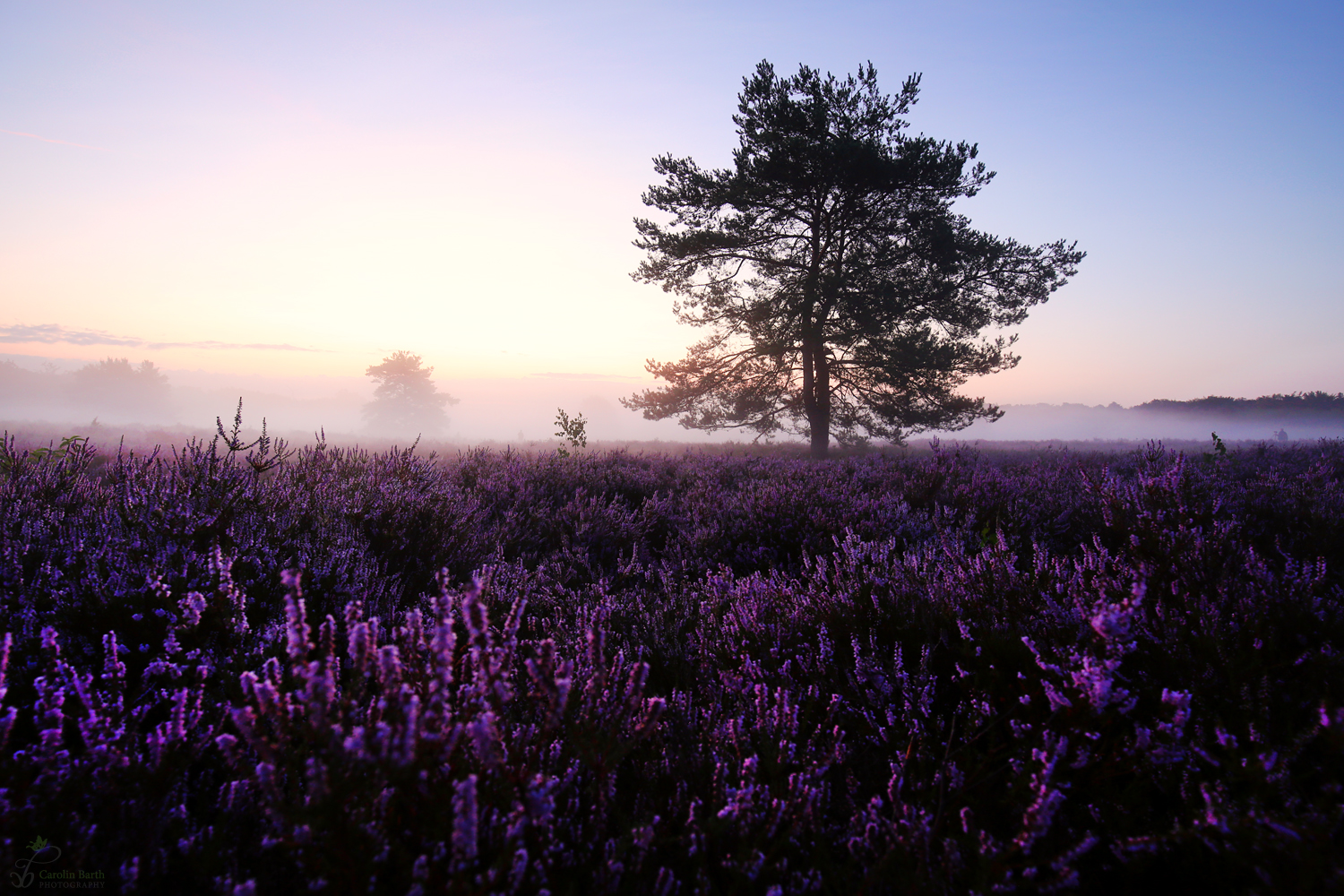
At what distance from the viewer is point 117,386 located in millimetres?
57375

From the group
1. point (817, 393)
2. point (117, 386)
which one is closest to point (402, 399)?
point (117, 386)

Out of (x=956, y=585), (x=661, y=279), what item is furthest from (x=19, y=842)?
(x=661, y=279)

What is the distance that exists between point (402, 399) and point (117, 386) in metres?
34.3

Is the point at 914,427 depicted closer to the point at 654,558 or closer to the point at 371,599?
the point at 654,558

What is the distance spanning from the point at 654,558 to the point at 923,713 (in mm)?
2440

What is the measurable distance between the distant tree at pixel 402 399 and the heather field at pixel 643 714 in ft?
172

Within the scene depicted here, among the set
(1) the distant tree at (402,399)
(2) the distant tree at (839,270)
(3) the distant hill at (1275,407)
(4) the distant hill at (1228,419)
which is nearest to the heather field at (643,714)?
(2) the distant tree at (839,270)

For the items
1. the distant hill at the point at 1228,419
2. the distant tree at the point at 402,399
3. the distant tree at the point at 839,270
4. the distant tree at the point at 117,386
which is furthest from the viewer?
the distant tree at the point at 117,386
